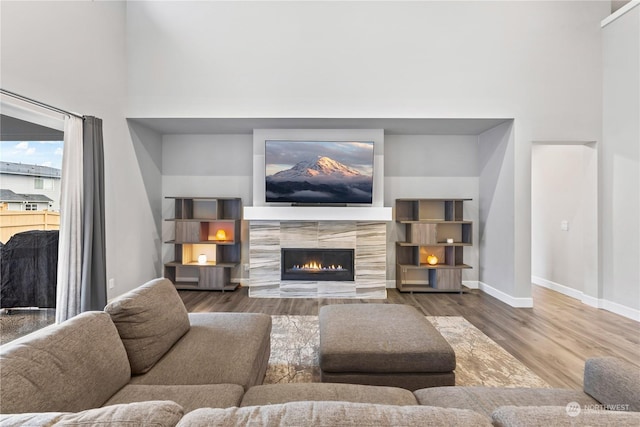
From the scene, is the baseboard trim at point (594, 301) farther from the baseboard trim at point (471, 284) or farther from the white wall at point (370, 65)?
the baseboard trim at point (471, 284)

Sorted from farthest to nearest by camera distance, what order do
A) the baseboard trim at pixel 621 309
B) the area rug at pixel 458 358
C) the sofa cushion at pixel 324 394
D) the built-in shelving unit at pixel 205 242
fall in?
the built-in shelving unit at pixel 205 242, the baseboard trim at pixel 621 309, the area rug at pixel 458 358, the sofa cushion at pixel 324 394

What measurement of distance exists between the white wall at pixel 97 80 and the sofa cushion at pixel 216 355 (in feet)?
8.35

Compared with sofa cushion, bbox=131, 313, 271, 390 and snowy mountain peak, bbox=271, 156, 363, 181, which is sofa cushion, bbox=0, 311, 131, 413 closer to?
sofa cushion, bbox=131, 313, 271, 390

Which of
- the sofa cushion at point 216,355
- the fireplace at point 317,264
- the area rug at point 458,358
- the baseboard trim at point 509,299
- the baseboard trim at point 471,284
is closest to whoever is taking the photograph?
the sofa cushion at point 216,355

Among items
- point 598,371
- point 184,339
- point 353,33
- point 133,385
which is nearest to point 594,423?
point 598,371

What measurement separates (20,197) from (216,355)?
2.50 meters

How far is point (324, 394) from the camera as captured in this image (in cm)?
128

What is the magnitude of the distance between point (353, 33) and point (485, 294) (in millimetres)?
4101

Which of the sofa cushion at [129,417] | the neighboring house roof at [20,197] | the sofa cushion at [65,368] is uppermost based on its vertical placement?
the neighboring house roof at [20,197]

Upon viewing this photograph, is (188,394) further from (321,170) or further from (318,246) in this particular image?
(321,170)

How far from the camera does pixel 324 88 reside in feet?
13.1

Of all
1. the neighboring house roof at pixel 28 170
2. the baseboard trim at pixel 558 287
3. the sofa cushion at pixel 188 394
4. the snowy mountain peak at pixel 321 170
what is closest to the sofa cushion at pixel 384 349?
the sofa cushion at pixel 188 394

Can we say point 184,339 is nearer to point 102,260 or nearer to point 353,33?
point 102,260

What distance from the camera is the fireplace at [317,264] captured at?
4.42m
